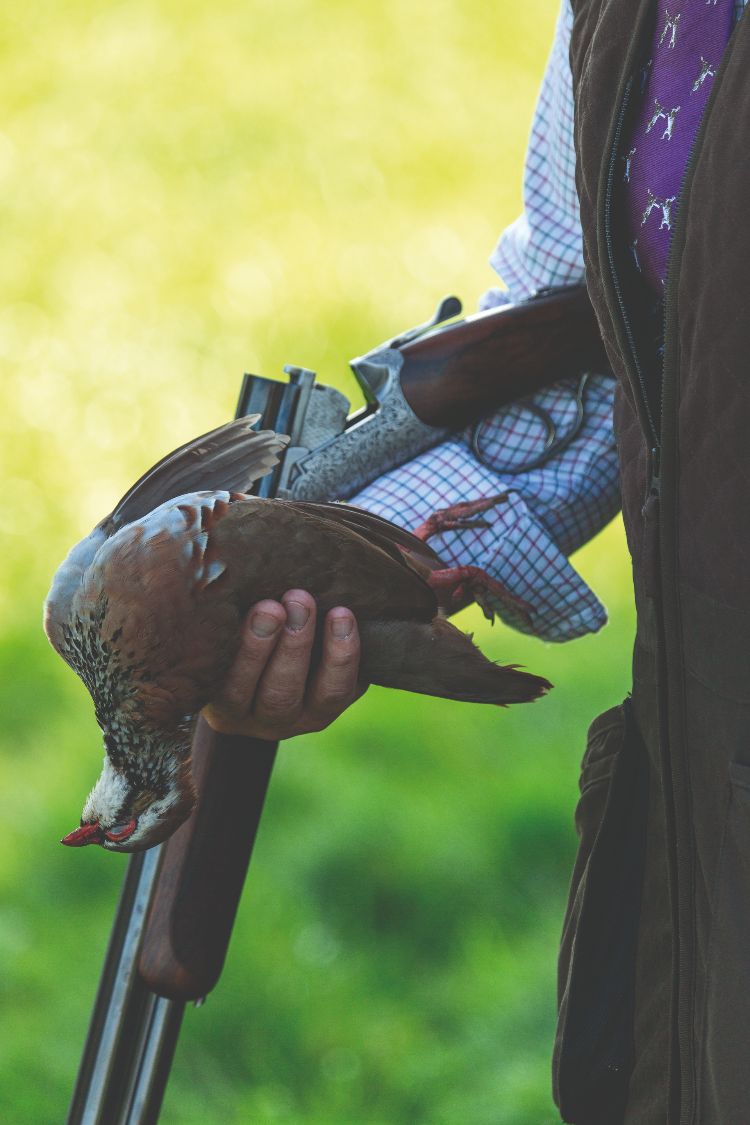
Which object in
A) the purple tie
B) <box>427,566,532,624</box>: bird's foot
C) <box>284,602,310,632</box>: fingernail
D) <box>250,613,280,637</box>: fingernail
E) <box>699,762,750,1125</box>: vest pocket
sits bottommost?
<box>699,762,750,1125</box>: vest pocket

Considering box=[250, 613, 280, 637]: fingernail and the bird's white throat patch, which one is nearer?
box=[250, 613, 280, 637]: fingernail

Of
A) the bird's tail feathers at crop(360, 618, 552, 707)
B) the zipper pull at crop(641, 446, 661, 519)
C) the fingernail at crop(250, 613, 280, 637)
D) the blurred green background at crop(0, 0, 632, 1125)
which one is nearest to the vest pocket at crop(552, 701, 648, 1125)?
the bird's tail feathers at crop(360, 618, 552, 707)

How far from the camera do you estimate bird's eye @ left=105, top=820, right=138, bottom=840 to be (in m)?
1.71

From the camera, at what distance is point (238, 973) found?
311 cm

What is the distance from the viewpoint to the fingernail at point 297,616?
61.0 inches

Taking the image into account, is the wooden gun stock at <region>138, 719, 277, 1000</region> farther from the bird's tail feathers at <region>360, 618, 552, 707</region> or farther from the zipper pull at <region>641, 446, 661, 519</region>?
the zipper pull at <region>641, 446, 661, 519</region>

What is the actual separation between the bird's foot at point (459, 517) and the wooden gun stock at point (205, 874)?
1.27 feet

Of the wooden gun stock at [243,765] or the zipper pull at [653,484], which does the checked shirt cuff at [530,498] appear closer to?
the wooden gun stock at [243,765]

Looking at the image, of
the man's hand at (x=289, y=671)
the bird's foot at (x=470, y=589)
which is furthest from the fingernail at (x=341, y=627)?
the bird's foot at (x=470, y=589)

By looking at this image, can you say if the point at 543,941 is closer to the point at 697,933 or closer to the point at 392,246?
the point at 697,933

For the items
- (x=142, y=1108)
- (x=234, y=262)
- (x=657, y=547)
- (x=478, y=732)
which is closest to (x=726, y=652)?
(x=657, y=547)

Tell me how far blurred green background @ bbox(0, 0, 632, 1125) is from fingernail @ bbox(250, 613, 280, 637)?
5.58 feet

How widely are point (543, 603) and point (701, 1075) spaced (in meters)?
0.76

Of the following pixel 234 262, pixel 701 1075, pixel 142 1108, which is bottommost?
pixel 142 1108
